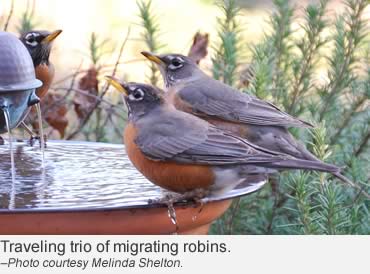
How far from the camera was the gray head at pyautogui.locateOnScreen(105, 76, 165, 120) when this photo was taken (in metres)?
3.78

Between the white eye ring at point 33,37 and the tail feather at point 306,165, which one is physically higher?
the tail feather at point 306,165

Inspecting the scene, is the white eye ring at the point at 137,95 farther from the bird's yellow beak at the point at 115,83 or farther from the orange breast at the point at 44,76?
the orange breast at the point at 44,76

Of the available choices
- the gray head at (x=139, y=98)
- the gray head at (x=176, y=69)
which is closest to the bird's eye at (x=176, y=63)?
the gray head at (x=176, y=69)

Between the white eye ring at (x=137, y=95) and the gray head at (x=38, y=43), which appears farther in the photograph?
the gray head at (x=38, y=43)

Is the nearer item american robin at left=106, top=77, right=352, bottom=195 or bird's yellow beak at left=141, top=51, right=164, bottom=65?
american robin at left=106, top=77, right=352, bottom=195

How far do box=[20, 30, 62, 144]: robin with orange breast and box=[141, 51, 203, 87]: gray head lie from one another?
0.52m

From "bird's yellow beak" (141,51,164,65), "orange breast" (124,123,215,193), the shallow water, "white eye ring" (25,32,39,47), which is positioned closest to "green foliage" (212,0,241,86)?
"bird's yellow beak" (141,51,164,65)

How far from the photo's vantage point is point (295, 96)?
4770 mm

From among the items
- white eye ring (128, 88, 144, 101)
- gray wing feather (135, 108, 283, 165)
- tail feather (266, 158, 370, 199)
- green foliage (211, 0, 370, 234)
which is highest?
white eye ring (128, 88, 144, 101)

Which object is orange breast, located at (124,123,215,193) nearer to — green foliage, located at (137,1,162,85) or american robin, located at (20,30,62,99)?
american robin, located at (20,30,62,99)

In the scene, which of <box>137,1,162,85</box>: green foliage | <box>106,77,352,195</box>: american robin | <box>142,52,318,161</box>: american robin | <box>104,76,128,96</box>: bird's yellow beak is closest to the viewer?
<box>106,77,352,195</box>: american robin

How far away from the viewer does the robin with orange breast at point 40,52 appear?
4609mm

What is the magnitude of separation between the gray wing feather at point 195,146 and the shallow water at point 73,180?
13cm

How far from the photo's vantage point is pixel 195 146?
3537mm
